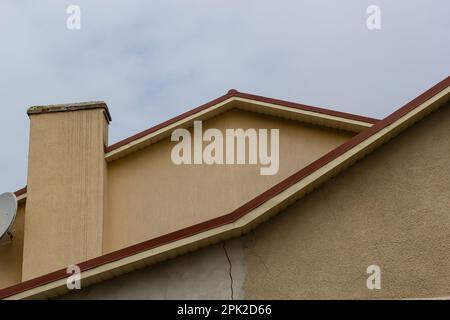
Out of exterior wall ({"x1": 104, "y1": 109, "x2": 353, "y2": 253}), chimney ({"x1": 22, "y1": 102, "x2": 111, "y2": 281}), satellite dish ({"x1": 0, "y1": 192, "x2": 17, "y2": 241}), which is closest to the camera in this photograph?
chimney ({"x1": 22, "y1": 102, "x2": 111, "y2": 281})

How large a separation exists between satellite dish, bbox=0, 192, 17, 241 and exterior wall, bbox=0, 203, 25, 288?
32cm

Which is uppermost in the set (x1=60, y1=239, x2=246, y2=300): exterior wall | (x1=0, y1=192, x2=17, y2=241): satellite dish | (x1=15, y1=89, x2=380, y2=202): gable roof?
(x1=15, y1=89, x2=380, y2=202): gable roof

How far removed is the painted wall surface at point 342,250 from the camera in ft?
27.1

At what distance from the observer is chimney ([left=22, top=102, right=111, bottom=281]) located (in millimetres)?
11617

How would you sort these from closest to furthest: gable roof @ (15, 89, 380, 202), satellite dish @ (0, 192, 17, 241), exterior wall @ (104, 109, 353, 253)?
satellite dish @ (0, 192, 17, 241), exterior wall @ (104, 109, 353, 253), gable roof @ (15, 89, 380, 202)

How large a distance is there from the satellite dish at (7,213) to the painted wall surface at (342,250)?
3820 millimetres

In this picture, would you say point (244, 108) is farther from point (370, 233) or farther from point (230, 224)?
point (370, 233)

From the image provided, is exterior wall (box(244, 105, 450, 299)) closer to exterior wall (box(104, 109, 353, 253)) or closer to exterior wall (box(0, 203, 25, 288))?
exterior wall (box(104, 109, 353, 253))

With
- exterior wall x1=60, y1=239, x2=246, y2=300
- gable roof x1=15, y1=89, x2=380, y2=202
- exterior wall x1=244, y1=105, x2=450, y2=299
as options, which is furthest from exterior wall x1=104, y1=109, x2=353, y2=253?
exterior wall x1=244, y1=105, x2=450, y2=299

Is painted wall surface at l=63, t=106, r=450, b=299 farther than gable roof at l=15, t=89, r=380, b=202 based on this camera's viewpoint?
No

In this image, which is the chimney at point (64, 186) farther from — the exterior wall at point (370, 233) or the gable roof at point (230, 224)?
the exterior wall at point (370, 233)

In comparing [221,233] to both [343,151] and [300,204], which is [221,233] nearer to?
[300,204]

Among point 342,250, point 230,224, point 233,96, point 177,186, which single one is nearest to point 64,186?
point 177,186

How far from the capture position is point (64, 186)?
12070mm
